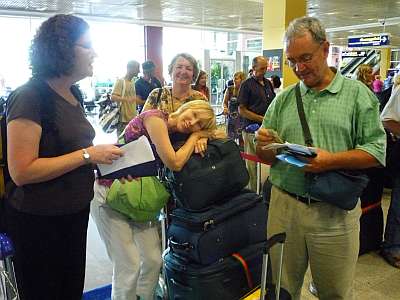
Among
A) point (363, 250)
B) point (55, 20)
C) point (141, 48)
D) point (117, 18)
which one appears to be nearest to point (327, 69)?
Result: point (55, 20)

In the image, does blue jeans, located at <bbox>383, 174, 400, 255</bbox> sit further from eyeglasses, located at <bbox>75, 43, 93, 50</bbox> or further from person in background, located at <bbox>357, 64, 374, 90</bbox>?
eyeglasses, located at <bbox>75, 43, 93, 50</bbox>

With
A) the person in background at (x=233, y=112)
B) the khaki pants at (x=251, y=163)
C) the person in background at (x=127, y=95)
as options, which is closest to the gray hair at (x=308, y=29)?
the khaki pants at (x=251, y=163)

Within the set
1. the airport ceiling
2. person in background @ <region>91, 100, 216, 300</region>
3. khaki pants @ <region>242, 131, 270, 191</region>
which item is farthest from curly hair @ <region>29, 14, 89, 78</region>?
the airport ceiling

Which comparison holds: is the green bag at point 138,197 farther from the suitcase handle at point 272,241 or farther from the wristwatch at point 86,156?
the suitcase handle at point 272,241

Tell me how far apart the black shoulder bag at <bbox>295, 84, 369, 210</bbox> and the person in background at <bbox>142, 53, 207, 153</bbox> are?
3.80 ft

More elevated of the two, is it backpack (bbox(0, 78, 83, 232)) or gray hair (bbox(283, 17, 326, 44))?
gray hair (bbox(283, 17, 326, 44))

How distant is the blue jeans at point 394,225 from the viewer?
297 cm

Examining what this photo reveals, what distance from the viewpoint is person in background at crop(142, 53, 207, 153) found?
94.6 inches

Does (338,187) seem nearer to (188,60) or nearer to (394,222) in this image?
(188,60)

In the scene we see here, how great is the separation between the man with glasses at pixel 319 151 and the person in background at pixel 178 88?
0.88 meters

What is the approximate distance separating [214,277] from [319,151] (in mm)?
841

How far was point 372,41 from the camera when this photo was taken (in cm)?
1295

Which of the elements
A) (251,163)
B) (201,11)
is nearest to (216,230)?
(251,163)

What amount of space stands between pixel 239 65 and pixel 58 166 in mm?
15224
